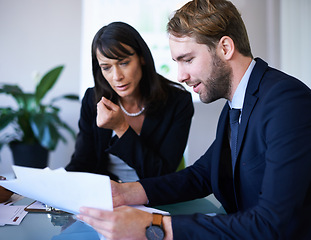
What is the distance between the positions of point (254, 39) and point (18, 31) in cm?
260

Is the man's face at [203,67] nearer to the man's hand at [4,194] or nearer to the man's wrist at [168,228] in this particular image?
the man's wrist at [168,228]

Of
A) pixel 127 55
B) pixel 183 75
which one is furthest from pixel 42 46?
pixel 183 75

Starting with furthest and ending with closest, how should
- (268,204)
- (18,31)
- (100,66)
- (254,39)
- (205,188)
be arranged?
(254,39) < (18,31) < (100,66) < (205,188) < (268,204)

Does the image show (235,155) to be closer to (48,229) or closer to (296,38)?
(48,229)

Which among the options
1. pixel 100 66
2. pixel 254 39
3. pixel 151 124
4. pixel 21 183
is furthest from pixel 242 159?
pixel 254 39

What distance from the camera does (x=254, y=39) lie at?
382cm

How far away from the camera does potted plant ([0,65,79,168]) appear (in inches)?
106

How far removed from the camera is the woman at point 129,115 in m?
1.47

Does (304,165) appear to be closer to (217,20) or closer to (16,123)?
(217,20)

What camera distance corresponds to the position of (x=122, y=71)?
1525 millimetres

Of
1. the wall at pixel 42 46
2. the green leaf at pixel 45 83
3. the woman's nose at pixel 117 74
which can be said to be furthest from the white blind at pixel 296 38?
the woman's nose at pixel 117 74

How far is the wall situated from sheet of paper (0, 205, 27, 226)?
233 cm

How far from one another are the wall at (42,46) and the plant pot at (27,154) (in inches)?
18.5

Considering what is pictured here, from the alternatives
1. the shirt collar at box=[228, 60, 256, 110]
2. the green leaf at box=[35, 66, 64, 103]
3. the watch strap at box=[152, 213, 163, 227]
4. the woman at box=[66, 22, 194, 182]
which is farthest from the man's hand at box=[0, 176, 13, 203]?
the green leaf at box=[35, 66, 64, 103]
